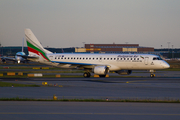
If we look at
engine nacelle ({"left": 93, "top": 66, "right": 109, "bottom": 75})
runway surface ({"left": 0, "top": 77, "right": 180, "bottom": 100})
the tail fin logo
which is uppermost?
the tail fin logo

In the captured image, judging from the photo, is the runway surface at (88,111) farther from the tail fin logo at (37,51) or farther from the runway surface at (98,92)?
the tail fin logo at (37,51)

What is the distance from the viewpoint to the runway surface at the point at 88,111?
13.2m

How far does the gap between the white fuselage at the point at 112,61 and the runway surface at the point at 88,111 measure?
28965mm

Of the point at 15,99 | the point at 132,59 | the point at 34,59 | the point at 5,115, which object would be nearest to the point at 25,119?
the point at 5,115

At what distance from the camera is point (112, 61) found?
47.1 metres

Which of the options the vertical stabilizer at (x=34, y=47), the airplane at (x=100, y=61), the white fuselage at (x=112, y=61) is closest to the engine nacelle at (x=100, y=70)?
the airplane at (x=100, y=61)

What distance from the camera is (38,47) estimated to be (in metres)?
51.1

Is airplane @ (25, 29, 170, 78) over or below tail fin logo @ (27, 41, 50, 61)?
below

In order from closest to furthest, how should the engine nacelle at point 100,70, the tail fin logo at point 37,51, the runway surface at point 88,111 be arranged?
the runway surface at point 88,111, the engine nacelle at point 100,70, the tail fin logo at point 37,51

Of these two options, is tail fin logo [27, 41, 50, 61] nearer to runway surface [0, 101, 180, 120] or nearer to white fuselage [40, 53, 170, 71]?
white fuselage [40, 53, 170, 71]

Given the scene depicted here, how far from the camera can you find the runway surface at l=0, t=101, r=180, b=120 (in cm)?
1318

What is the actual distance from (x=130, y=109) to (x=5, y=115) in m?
6.86

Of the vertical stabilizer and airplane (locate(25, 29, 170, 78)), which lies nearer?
airplane (locate(25, 29, 170, 78))

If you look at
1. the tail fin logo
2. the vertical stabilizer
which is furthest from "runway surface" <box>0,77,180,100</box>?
the vertical stabilizer
